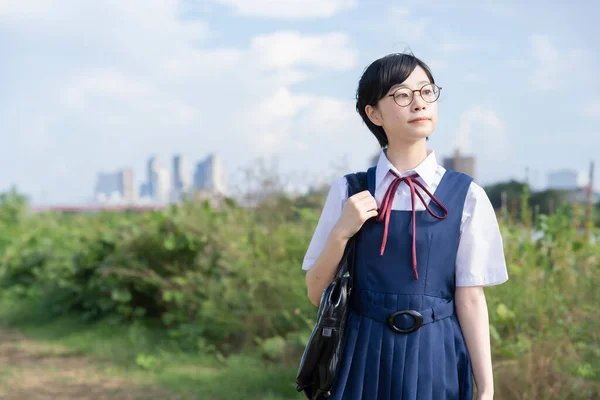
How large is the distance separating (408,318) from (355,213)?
314 millimetres

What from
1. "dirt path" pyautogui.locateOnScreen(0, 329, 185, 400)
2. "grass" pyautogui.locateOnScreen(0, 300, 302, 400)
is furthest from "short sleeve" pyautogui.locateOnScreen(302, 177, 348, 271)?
"dirt path" pyautogui.locateOnScreen(0, 329, 185, 400)

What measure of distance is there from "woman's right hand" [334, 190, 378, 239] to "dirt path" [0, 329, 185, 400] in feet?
10.5

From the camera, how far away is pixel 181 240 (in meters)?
6.47

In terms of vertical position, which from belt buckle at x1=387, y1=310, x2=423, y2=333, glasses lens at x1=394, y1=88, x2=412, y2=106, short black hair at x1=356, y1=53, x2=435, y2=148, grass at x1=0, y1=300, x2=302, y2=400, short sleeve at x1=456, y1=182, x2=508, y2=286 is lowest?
grass at x1=0, y1=300, x2=302, y2=400

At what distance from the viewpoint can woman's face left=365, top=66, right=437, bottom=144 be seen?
77.7 inches

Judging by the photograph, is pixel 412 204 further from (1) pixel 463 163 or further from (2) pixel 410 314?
(1) pixel 463 163

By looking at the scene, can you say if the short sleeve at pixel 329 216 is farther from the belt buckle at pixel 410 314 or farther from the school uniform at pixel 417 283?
the belt buckle at pixel 410 314

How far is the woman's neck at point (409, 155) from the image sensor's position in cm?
203

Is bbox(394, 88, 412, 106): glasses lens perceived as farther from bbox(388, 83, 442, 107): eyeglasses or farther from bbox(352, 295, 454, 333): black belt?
bbox(352, 295, 454, 333): black belt

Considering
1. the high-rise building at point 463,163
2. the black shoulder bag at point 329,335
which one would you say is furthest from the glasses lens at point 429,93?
the high-rise building at point 463,163

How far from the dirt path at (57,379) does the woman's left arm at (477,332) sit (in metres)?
3.19

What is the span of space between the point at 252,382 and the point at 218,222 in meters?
1.97

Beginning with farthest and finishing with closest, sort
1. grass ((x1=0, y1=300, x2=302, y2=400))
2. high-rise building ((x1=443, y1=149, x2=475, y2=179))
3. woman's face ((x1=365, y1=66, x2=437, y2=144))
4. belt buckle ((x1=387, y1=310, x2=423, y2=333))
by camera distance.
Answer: high-rise building ((x1=443, y1=149, x2=475, y2=179)) → grass ((x1=0, y1=300, x2=302, y2=400)) → woman's face ((x1=365, y1=66, x2=437, y2=144)) → belt buckle ((x1=387, y1=310, x2=423, y2=333))

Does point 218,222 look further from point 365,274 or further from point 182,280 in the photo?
point 365,274
